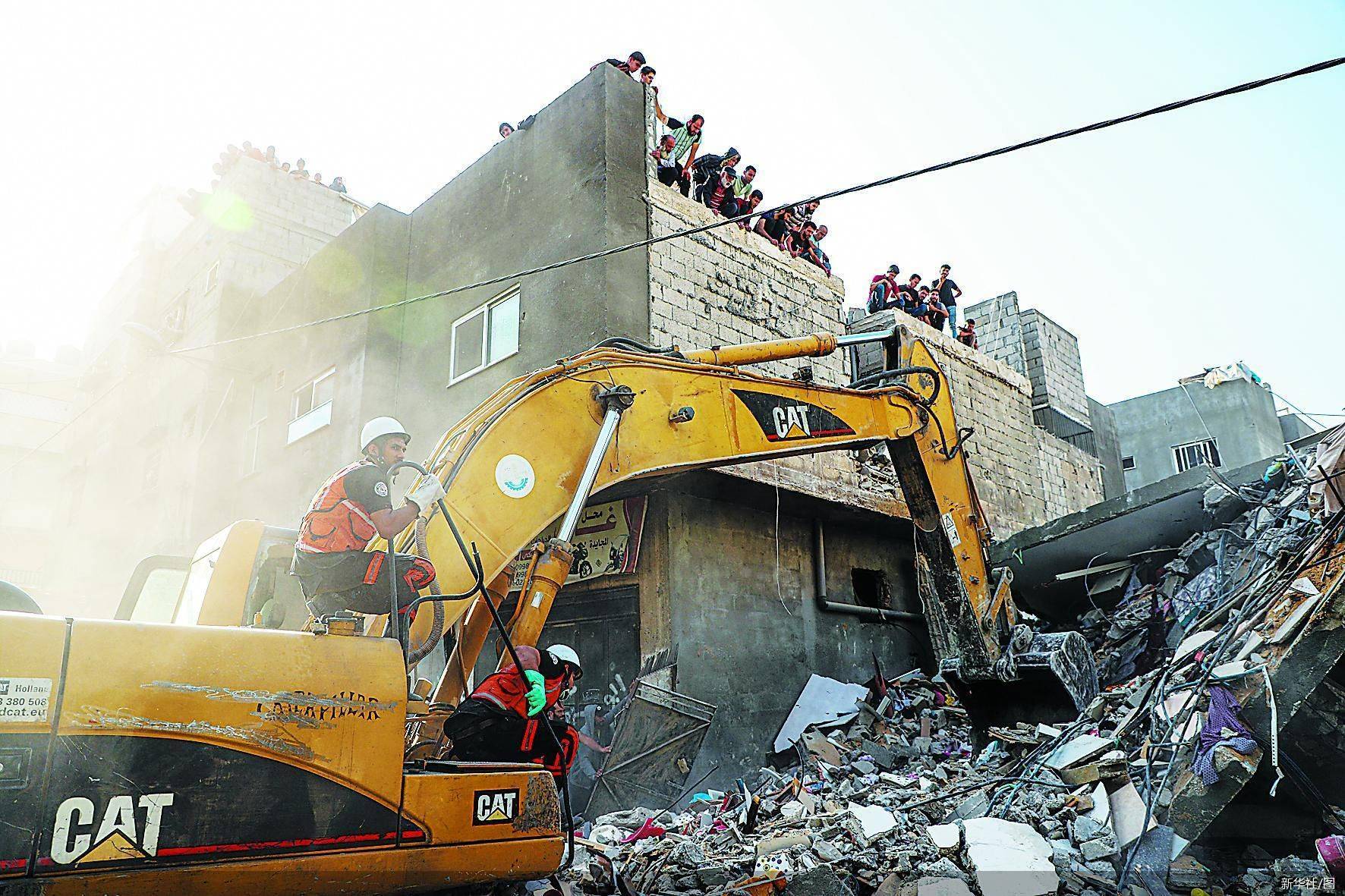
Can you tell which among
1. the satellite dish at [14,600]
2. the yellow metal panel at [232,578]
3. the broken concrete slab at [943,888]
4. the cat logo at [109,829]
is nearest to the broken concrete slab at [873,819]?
the broken concrete slab at [943,888]

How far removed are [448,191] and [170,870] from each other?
35.5 ft

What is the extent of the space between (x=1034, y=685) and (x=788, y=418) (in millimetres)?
3261

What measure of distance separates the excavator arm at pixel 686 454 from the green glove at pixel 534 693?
0.37 meters

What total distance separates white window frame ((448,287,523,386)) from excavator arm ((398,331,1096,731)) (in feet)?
12.7

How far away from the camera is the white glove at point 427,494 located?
4.44 m

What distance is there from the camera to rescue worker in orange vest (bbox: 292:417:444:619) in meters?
4.18

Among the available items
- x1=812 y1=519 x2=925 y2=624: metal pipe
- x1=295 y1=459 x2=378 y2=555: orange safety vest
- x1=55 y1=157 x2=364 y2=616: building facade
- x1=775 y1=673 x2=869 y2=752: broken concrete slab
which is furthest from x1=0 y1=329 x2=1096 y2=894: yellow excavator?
x1=55 y1=157 x2=364 y2=616: building facade

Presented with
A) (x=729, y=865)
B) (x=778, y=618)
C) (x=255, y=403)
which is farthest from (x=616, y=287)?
(x=255, y=403)

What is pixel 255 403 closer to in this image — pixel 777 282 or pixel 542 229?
pixel 542 229

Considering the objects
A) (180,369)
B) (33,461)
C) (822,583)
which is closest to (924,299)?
(822,583)

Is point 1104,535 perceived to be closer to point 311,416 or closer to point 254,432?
point 311,416

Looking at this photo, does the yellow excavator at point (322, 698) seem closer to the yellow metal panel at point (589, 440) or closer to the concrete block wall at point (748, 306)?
the yellow metal panel at point (589, 440)

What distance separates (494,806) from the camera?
399 cm

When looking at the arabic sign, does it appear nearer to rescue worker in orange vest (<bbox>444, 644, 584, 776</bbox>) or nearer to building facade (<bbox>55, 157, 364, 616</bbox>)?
rescue worker in orange vest (<bbox>444, 644, 584, 776</bbox>)
